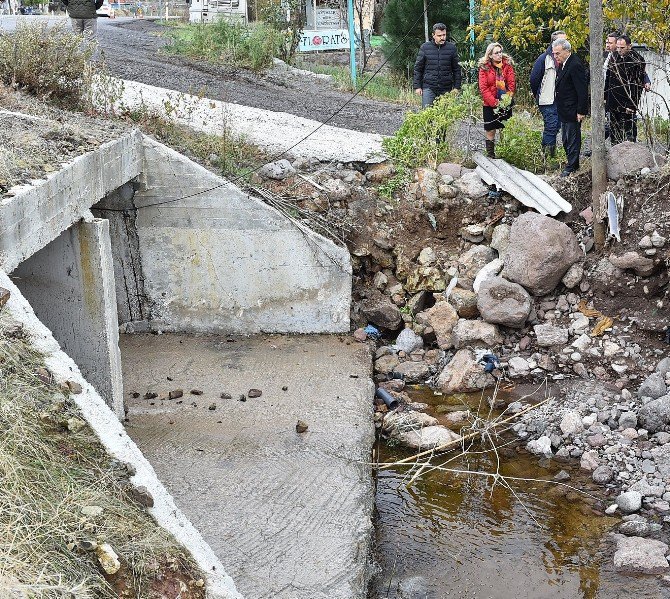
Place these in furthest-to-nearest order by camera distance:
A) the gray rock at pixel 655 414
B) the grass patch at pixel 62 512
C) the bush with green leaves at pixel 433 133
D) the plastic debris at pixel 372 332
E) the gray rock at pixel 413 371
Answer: the bush with green leaves at pixel 433 133 < the plastic debris at pixel 372 332 < the gray rock at pixel 413 371 < the gray rock at pixel 655 414 < the grass patch at pixel 62 512

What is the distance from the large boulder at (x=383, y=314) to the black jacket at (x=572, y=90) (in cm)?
300

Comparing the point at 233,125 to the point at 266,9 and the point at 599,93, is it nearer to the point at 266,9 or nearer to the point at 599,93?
the point at 599,93

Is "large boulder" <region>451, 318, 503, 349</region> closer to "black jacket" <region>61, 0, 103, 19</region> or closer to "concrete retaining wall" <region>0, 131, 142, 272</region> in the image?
"concrete retaining wall" <region>0, 131, 142, 272</region>

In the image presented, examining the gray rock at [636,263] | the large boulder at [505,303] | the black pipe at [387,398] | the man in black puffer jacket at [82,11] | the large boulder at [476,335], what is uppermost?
the man in black puffer jacket at [82,11]

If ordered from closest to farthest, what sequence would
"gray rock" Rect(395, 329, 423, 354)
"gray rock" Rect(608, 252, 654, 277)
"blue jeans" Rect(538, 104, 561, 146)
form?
"gray rock" Rect(608, 252, 654, 277)
"gray rock" Rect(395, 329, 423, 354)
"blue jeans" Rect(538, 104, 561, 146)

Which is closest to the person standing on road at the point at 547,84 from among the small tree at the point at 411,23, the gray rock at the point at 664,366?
the gray rock at the point at 664,366

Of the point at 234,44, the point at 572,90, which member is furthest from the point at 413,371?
the point at 234,44

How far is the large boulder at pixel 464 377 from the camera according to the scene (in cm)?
898

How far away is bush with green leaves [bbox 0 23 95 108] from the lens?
10.9m

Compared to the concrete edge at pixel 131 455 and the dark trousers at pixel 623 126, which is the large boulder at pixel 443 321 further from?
the concrete edge at pixel 131 455

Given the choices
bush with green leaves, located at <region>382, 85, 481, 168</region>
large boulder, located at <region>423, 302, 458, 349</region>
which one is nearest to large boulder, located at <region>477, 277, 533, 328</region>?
large boulder, located at <region>423, 302, 458, 349</region>

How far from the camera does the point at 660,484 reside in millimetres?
6973

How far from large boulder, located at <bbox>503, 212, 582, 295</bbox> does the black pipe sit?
2053mm

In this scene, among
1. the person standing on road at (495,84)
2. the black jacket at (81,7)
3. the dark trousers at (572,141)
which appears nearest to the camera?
the dark trousers at (572,141)
